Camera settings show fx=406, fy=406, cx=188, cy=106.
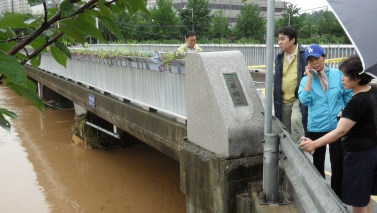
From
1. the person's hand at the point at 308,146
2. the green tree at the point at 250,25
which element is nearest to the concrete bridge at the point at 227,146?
the person's hand at the point at 308,146

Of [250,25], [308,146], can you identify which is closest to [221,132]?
[308,146]

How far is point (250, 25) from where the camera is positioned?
39.6 m

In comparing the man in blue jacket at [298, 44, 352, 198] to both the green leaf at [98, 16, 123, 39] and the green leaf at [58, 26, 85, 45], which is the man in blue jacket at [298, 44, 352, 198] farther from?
the green leaf at [58, 26, 85, 45]

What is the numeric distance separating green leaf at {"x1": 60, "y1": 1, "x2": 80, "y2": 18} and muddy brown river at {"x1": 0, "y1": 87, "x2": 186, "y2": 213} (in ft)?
22.3

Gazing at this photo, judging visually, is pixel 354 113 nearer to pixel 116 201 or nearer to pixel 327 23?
pixel 116 201

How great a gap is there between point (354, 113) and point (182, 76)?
3.15 metres

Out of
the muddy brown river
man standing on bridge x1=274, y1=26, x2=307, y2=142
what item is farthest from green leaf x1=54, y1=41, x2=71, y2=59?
the muddy brown river

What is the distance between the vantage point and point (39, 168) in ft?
33.9

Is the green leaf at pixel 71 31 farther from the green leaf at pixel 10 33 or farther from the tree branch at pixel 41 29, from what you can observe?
the green leaf at pixel 10 33

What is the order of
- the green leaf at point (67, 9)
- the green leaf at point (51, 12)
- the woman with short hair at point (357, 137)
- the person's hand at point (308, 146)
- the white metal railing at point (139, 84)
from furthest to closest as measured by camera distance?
the white metal railing at point (139, 84), the person's hand at point (308, 146), the woman with short hair at point (357, 137), the green leaf at point (51, 12), the green leaf at point (67, 9)

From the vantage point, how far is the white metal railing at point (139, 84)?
6016 mm

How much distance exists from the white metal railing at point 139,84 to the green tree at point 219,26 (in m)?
30.3

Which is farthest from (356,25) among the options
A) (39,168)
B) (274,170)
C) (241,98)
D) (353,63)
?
(39,168)

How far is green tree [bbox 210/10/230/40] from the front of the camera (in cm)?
4053
